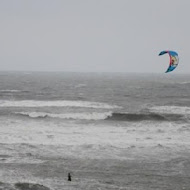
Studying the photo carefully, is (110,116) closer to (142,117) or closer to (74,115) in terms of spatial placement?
(142,117)

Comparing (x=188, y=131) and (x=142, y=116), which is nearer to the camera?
(x=188, y=131)

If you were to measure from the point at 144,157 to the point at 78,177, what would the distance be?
14.6 feet

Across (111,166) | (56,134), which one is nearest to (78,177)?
(111,166)

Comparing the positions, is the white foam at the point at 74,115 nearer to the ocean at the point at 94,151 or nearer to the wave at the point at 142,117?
the ocean at the point at 94,151

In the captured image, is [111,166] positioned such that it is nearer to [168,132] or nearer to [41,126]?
[168,132]

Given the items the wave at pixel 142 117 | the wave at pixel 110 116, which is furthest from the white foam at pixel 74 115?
the wave at pixel 142 117

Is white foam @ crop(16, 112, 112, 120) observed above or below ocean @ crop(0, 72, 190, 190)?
above

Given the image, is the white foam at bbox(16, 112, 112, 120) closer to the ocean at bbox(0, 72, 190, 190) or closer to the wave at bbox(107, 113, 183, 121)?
the ocean at bbox(0, 72, 190, 190)

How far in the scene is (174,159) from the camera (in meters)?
15.6

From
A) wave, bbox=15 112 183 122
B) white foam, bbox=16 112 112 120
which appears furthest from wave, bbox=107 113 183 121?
white foam, bbox=16 112 112 120

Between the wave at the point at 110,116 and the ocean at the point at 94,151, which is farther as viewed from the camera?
the wave at the point at 110,116

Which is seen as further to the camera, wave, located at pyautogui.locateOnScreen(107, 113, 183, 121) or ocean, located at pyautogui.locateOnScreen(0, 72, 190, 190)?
wave, located at pyautogui.locateOnScreen(107, 113, 183, 121)

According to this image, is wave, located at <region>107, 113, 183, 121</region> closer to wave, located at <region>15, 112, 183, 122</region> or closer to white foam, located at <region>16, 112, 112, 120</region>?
wave, located at <region>15, 112, 183, 122</region>

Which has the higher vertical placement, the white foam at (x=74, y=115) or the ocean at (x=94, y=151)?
the white foam at (x=74, y=115)
